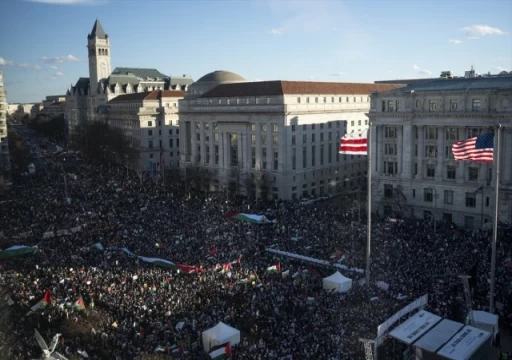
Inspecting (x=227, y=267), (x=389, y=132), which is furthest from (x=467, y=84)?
(x=227, y=267)

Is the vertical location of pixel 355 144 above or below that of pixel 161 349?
above

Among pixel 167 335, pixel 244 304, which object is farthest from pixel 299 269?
pixel 167 335

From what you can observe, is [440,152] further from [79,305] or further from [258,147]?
[79,305]

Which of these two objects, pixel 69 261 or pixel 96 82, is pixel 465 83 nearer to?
pixel 69 261

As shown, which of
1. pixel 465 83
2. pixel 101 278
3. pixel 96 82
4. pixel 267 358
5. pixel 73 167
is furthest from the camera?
pixel 96 82

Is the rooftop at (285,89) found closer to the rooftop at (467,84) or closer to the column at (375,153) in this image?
the column at (375,153)

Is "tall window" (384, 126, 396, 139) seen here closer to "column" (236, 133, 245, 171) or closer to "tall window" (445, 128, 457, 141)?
"tall window" (445, 128, 457, 141)
